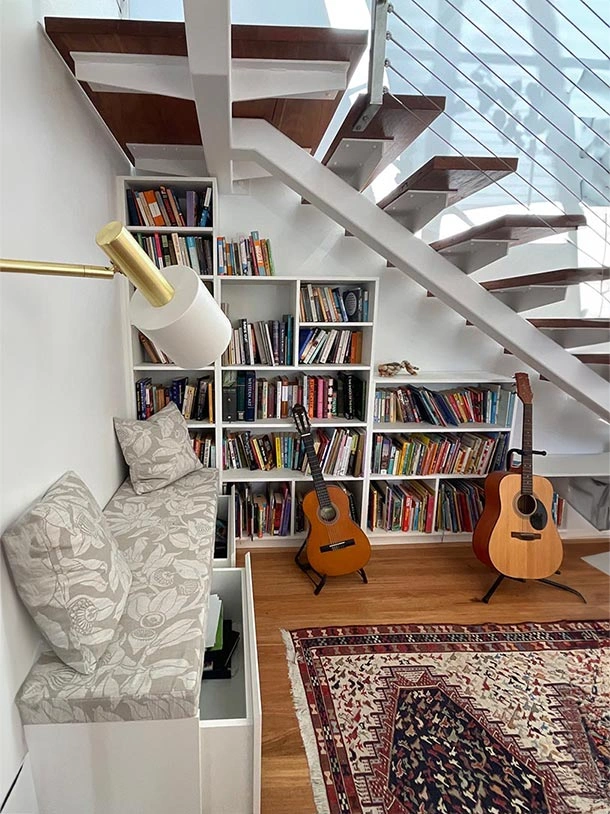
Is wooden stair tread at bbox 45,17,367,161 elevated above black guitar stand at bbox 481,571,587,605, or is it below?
above

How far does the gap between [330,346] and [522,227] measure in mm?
1217

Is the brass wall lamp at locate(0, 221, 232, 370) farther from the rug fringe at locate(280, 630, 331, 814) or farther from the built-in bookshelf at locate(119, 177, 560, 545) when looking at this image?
the built-in bookshelf at locate(119, 177, 560, 545)

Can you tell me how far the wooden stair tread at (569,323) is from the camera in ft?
7.47

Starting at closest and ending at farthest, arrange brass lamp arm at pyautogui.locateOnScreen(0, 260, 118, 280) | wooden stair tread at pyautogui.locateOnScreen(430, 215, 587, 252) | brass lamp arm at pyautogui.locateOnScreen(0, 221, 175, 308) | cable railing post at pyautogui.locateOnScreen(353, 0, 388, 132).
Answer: brass lamp arm at pyautogui.locateOnScreen(0, 221, 175, 308)
brass lamp arm at pyautogui.locateOnScreen(0, 260, 118, 280)
cable railing post at pyautogui.locateOnScreen(353, 0, 388, 132)
wooden stair tread at pyautogui.locateOnScreen(430, 215, 587, 252)

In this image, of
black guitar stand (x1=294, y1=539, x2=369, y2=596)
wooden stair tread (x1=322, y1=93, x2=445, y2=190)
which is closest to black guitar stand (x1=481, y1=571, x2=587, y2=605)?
black guitar stand (x1=294, y1=539, x2=369, y2=596)

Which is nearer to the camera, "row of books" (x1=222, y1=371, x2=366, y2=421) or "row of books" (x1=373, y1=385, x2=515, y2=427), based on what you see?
"row of books" (x1=222, y1=371, x2=366, y2=421)

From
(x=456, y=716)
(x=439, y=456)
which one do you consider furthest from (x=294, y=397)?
(x=456, y=716)

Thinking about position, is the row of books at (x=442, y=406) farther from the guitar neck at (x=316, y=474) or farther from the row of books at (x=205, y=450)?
the row of books at (x=205, y=450)

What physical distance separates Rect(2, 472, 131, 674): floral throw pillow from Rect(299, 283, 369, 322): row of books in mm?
1694

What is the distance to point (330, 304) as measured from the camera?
280 cm

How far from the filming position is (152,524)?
6.84ft

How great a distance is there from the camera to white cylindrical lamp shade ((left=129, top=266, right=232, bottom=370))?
0.85m

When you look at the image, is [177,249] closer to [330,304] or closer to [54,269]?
[330,304]

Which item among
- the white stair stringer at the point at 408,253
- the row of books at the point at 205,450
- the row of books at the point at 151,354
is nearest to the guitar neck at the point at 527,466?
the white stair stringer at the point at 408,253
